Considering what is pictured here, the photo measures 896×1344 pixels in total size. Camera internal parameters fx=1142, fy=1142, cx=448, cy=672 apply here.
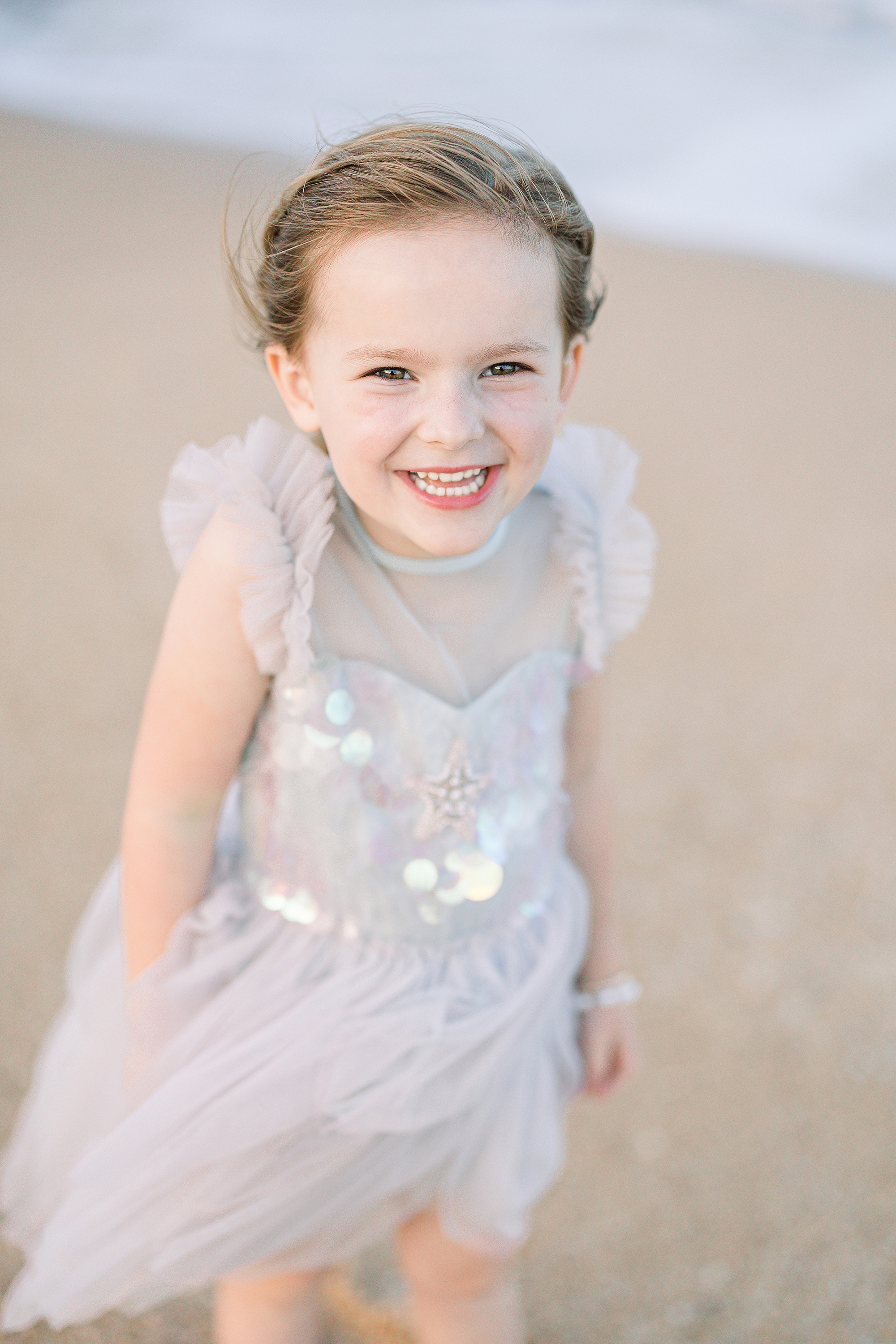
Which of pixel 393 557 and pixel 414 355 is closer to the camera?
pixel 414 355

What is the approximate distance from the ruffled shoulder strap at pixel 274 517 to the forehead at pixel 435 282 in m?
0.17

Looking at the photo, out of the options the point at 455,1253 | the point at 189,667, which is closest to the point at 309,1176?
the point at 455,1253

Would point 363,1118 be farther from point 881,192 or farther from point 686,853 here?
point 881,192

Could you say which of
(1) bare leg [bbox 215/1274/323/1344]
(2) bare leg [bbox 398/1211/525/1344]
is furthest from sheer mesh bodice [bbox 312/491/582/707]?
(1) bare leg [bbox 215/1274/323/1344]

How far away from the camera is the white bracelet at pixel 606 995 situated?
4.93ft

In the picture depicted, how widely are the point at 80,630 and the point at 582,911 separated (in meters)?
1.80

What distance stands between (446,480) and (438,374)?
0.10 meters

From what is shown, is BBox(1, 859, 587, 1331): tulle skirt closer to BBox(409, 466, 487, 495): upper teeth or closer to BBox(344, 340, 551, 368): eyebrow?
BBox(409, 466, 487, 495): upper teeth

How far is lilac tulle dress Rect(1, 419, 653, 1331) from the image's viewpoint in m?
1.13

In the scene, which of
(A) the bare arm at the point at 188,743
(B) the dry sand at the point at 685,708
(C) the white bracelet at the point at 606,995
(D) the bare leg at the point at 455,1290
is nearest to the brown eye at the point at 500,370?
(A) the bare arm at the point at 188,743

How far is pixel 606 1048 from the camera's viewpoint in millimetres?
1495

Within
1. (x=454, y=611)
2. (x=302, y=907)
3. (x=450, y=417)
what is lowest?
(x=302, y=907)

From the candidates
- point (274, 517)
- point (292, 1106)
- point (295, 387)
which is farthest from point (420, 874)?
point (295, 387)

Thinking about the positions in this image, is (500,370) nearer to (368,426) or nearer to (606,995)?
(368,426)
